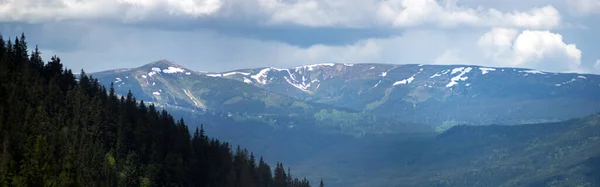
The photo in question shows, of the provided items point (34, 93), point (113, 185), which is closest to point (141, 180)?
point (113, 185)

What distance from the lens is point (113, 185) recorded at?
158875mm

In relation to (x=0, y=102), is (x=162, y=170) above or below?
below

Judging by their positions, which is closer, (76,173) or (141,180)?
(76,173)

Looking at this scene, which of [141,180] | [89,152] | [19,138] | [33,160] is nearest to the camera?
[33,160]

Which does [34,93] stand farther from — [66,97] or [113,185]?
[113,185]

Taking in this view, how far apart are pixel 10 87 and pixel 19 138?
130 ft

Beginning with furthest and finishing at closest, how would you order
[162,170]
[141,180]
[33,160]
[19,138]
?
[162,170], [141,180], [19,138], [33,160]

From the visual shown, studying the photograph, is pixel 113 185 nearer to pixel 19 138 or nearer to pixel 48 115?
pixel 19 138

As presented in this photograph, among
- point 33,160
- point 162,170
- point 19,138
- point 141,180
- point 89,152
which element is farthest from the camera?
point 162,170

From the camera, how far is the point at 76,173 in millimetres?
137875

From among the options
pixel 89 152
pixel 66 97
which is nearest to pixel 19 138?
pixel 89 152

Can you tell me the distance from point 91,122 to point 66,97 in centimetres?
1118

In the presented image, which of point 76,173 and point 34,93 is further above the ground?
point 34,93

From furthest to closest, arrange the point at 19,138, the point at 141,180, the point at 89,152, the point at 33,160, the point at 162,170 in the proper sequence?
the point at 162,170 → the point at 141,180 → the point at 89,152 → the point at 19,138 → the point at 33,160
